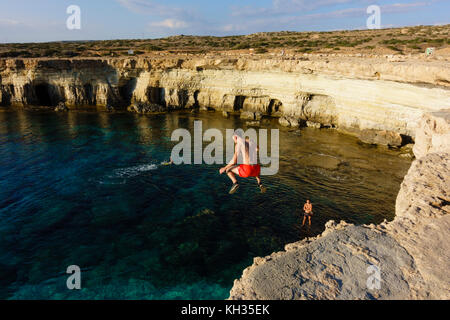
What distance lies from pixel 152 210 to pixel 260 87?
78.7ft

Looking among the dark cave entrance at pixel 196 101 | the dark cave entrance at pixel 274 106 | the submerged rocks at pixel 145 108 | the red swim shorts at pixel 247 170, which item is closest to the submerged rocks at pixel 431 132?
the red swim shorts at pixel 247 170

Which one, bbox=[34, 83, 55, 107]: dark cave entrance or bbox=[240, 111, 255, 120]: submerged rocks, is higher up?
bbox=[34, 83, 55, 107]: dark cave entrance

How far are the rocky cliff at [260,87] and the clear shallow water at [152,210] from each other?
3.80 meters

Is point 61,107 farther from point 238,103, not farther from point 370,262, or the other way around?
point 370,262

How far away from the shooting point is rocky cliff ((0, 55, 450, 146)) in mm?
23594

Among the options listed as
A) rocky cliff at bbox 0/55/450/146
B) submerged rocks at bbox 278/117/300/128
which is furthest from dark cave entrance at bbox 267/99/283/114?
submerged rocks at bbox 278/117/300/128

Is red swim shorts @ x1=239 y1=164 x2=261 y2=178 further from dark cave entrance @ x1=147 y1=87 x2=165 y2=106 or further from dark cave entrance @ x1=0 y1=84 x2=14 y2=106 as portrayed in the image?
dark cave entrance @ x1=0 y1=84 x2=14 y2=106

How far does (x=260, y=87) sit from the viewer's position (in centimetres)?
3469

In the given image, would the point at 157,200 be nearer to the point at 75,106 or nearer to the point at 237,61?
the point at 237,61

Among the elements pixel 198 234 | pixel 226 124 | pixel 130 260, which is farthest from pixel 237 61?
pixel 130 260

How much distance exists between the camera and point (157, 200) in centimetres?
1648

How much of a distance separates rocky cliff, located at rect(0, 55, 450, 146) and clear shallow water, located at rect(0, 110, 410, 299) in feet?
12.5

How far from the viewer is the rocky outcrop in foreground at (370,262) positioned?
17.1 ft

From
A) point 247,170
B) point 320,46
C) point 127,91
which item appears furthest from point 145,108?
point 320,46
